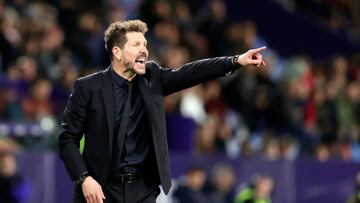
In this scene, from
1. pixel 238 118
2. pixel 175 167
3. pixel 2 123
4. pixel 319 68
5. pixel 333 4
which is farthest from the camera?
pixel 333 4

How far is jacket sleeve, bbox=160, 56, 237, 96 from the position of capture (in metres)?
6.82

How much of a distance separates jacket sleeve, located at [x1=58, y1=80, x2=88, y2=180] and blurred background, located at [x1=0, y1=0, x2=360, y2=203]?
16.7 ft

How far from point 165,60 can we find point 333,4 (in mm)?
7014

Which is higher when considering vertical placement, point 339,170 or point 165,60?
point 165,60

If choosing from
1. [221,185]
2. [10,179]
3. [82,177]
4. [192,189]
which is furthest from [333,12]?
[82,177]

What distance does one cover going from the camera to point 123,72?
23.0ft

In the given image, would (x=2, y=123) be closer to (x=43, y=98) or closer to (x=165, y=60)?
(x=43, y=98)

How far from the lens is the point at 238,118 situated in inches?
635

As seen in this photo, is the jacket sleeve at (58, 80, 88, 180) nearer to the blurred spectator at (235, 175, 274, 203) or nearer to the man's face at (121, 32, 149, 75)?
the man's face at (121, 32, 149, 75)

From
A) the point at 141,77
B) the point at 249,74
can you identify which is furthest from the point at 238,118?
the point at 141,77

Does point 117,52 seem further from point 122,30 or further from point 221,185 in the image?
point 221,185

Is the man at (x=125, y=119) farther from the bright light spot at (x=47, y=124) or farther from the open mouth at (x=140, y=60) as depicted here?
the bright light spot at (x=47, y=124)

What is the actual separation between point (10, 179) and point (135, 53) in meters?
5.48

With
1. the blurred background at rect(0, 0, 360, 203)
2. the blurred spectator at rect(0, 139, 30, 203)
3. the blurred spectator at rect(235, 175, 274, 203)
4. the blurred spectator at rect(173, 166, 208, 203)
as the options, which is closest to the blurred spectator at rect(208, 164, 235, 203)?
the blurred background at rect(0, 0, 360, 203)
